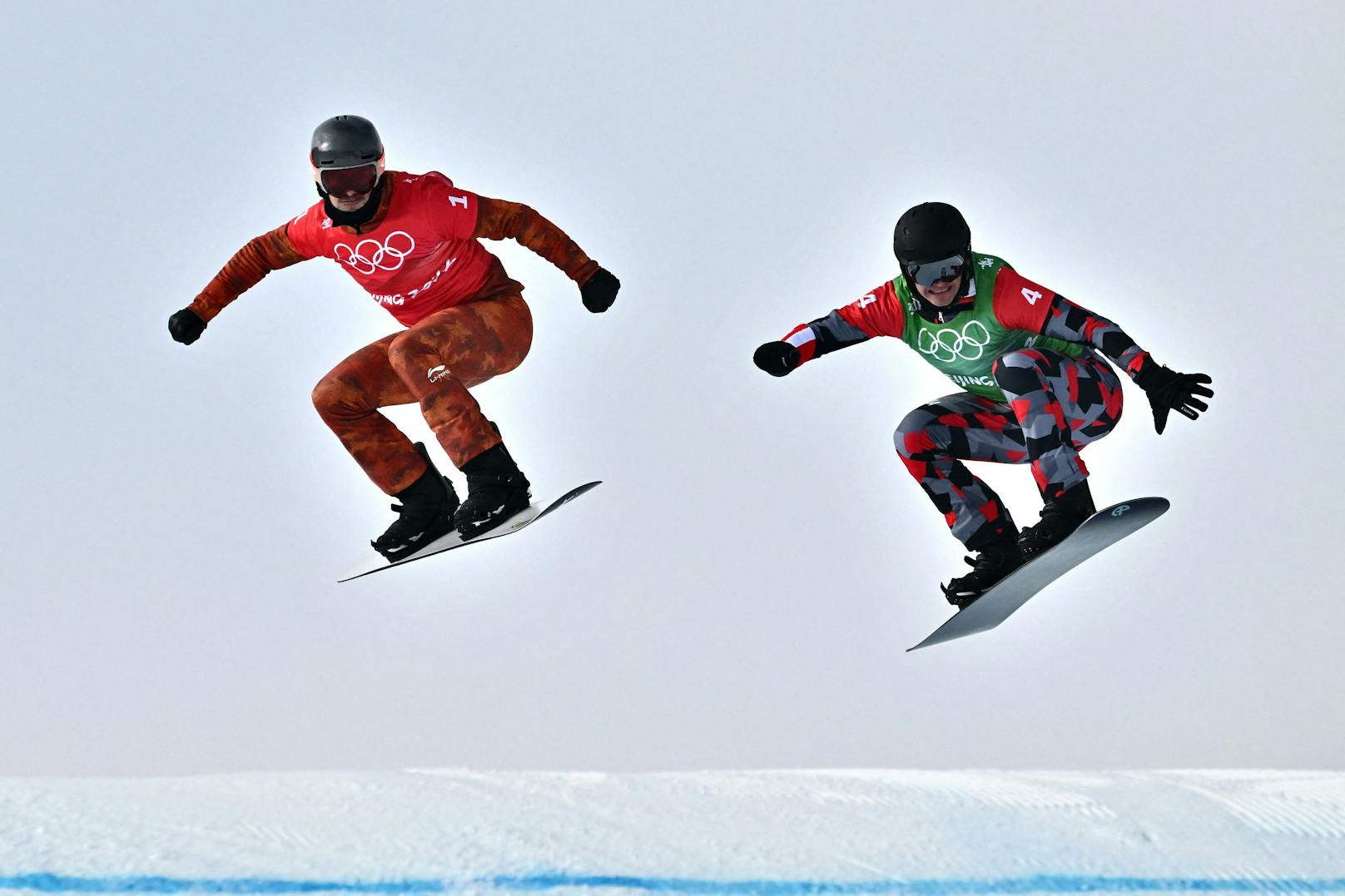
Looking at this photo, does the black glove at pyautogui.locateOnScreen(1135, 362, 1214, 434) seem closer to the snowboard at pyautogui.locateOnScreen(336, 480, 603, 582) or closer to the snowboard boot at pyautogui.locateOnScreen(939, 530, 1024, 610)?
the snowboard boot at pyautogui.locateOnScreen(939, 530, 1024, 610)

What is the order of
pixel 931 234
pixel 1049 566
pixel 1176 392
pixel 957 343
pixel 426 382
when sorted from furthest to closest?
pixel 426 382 < pixel 957 343 < pixel 1049 566 < pixel 931 234 < pixel 1176 392

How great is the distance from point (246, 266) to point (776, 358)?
2.07 m

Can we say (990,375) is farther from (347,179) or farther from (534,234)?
(347,179)

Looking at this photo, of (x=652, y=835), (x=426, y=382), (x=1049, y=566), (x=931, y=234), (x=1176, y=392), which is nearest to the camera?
(x=652, y=835)

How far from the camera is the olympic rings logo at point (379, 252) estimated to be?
5695 mm

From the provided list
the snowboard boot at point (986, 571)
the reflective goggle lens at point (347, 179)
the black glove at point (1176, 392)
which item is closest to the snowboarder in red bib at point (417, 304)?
the reflective goggle lens at point (347, 179)

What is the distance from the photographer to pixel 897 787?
5035 millimetres

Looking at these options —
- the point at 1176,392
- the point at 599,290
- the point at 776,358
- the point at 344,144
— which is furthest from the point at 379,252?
the point at 1176,392

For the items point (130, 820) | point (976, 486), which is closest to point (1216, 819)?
point (976, 486)

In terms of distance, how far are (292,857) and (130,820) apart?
53cm

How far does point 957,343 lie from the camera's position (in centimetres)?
557

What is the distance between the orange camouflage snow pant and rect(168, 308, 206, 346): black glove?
525mm

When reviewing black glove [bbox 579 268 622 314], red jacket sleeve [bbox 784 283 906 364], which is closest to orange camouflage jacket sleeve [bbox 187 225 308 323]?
black glove [bbox 579 268 622 314]

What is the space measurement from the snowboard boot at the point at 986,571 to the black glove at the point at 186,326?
300 centimetres
